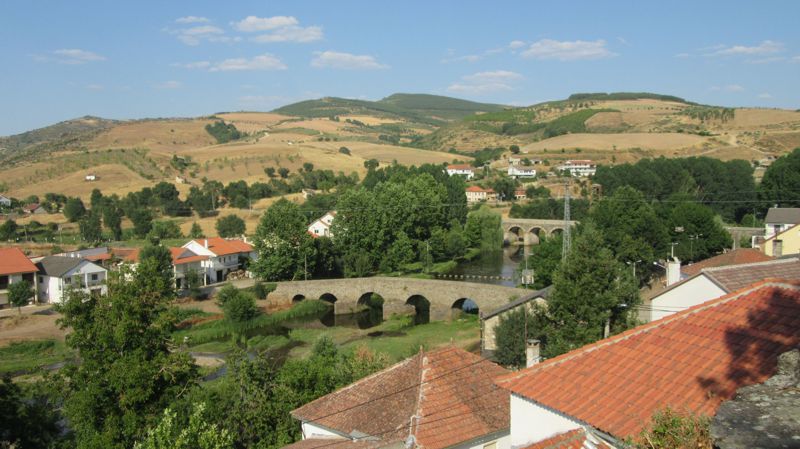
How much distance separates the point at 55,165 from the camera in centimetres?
11112

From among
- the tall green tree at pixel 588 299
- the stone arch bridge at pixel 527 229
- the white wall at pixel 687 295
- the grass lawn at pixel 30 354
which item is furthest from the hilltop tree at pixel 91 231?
A: the white wall at pixel 687 295

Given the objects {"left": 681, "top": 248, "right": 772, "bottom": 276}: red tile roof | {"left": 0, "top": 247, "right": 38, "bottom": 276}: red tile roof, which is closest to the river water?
{"left": 681, "top": 248, "right": 772, "bottom": 276}: red tile roof

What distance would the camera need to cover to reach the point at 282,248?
49.8 metres

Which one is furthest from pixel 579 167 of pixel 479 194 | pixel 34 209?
pixel 34 209

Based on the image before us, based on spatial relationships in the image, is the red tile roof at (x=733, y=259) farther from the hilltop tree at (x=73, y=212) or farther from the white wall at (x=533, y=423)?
the hilltop tree at (x=73, y=212)

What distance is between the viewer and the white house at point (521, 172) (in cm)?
11123

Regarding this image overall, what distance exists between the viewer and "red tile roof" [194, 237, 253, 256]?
53125mm

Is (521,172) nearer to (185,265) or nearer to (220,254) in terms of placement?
(220,254)

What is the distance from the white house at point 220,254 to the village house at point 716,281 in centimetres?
4006

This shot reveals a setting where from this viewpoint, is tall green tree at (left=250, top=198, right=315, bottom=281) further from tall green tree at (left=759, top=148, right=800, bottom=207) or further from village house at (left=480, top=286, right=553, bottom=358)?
tall green tree at (left=759, top=148, right=800, bottom=207)

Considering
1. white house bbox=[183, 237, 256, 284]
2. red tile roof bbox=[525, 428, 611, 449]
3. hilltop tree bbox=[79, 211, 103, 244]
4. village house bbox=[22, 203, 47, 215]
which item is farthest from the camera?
village house bbox=[22, 203, 47, 215]

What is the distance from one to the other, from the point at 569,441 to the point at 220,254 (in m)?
47.9

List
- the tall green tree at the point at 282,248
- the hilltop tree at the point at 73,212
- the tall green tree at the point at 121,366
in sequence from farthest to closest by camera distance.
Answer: the hilltop tree at the point at 73,212 < the tall green tree at the point at 282,248 < the tall green tree at the point at 121,366

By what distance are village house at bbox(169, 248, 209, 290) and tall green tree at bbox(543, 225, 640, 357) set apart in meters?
33.5
